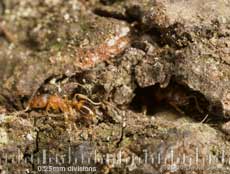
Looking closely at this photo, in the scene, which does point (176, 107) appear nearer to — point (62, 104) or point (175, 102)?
point (175, 102)

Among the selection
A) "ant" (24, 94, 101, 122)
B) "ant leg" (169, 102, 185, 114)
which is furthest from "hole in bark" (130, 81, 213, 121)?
"ant" (24, 94, 101, 122)

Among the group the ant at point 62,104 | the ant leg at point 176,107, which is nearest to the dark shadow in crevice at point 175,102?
the ant leg at point 176,107

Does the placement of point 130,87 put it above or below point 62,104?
above

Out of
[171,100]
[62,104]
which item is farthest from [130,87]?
[62,104]

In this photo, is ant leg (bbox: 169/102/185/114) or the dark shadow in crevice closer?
the dark shadow in crevice

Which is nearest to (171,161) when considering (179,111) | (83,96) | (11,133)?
(179,111)

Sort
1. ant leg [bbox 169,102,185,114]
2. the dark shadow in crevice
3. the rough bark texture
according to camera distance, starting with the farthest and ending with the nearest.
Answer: ant leg [bbox 169,102,185,114], the dark shadow in crevice, the rough bark texture

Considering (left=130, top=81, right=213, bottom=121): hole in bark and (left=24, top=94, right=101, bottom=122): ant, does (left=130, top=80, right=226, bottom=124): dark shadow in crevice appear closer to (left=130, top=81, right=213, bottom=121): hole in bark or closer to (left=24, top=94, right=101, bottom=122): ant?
(left=130, top=81, right=213, bottom=121): hole in bark

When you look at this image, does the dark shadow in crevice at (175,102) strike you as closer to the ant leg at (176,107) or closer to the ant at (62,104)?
the ant leg at (176,107)

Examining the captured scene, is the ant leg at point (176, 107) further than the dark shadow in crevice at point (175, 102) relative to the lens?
Yes

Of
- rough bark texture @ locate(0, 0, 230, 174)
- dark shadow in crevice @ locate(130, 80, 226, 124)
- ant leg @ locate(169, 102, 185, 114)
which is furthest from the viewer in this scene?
ant leg @ locate(169, 102, 185, 114)

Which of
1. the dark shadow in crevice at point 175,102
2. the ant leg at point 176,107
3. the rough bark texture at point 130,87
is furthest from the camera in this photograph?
the ant leg at point 176,107

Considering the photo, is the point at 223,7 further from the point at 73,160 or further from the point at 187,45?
the point at 73,160
